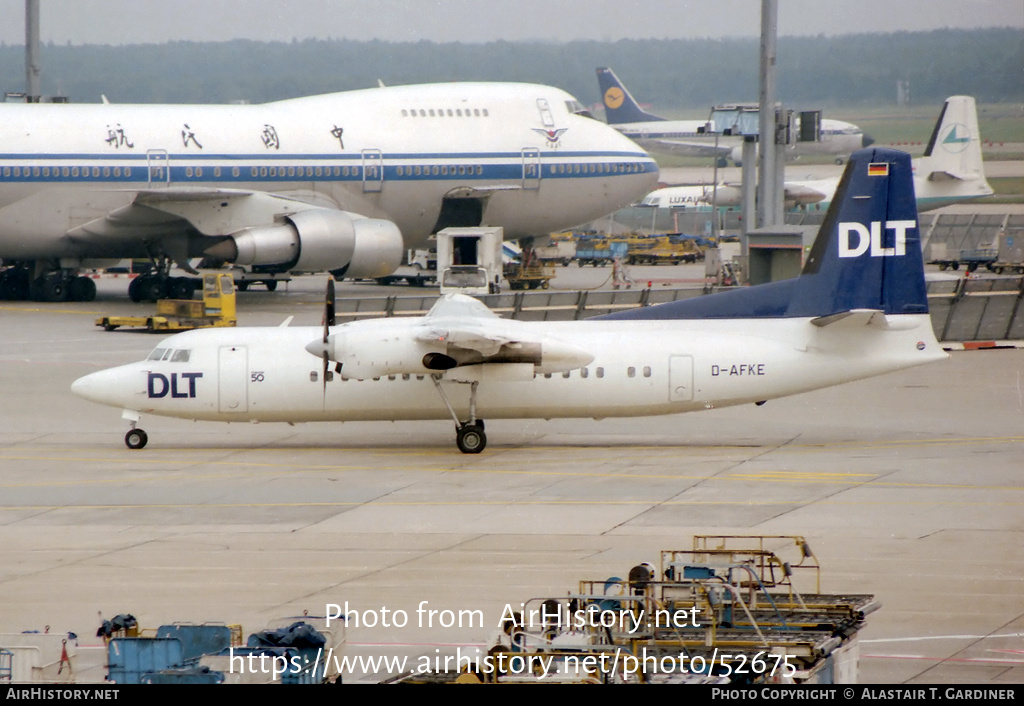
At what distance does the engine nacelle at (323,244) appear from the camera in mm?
48000

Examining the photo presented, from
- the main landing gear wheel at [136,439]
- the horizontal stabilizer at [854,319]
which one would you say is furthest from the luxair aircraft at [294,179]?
the horizontal stabilizer at [854,319]

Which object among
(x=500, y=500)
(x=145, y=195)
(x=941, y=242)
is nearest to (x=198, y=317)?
(x=145, y=195)

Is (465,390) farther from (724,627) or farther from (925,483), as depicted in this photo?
(724,627)

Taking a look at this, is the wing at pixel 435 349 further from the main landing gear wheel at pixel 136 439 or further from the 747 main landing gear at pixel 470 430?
the main landing gear wheel at pixel 136 439

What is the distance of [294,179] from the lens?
5081 cm

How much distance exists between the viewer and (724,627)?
12508mm

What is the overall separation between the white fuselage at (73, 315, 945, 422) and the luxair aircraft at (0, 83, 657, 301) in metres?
21.0

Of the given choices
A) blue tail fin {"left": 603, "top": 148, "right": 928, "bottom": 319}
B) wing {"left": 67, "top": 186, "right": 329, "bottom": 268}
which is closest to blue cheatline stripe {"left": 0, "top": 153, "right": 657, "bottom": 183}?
wing {"left": 67, "top": 186, "right": 329, "bottom": 268}

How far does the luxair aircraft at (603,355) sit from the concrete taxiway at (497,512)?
3.76ft

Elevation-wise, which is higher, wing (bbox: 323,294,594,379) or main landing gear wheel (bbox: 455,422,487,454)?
wing (bbox: 323,294,594,379)

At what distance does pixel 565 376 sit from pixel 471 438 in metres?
2.29

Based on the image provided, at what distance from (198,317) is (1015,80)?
86.3 ft

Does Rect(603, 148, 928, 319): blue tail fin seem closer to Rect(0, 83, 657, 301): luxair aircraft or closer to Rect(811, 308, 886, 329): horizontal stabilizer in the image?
Rect(811, 308, 886, 329): horizontal stabilizer

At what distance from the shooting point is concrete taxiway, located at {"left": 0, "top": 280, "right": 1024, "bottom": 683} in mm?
16141
